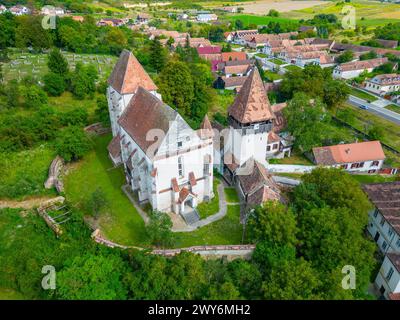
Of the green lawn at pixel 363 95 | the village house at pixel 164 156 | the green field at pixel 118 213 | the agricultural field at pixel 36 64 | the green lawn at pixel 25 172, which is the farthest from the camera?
the green lawn at pixel 363 95

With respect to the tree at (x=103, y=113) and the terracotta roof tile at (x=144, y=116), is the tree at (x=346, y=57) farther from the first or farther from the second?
the terracotta roof tile at (x=144, y=116)

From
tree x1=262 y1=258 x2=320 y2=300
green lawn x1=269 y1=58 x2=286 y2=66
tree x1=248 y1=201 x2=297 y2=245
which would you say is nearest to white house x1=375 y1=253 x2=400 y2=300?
tree x1=262 y1=258 x2=320 y2=300

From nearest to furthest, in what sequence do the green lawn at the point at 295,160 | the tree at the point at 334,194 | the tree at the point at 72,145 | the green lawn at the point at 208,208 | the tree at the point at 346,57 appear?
the tree at the point at 334,194
the green lawn at the point at 208,208
the tree at the point at 72,145
the green lawn at the point at 295,160
the tree at the point at 346,57

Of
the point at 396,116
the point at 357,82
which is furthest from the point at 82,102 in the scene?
the point at 357,82

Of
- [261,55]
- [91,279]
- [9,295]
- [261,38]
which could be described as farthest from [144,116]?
[261,38]

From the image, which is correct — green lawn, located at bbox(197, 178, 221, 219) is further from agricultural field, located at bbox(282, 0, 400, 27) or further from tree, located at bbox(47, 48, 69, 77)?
agricultural field, located at bbox(282, 0, 400, 27)

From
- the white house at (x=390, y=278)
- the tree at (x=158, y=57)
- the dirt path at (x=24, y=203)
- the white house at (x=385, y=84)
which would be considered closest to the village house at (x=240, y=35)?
the white house at (x=385, y=84)
